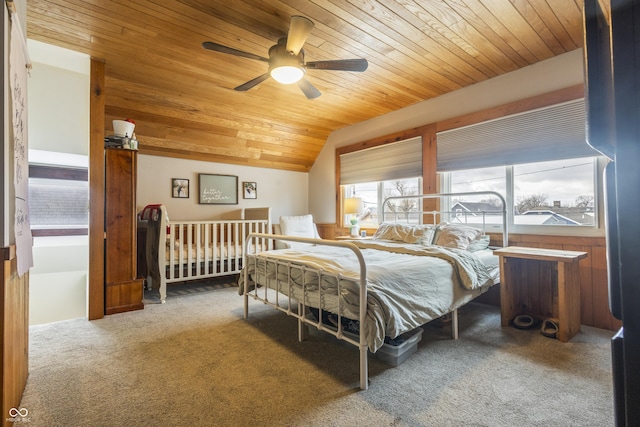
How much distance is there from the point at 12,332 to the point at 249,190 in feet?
12.0

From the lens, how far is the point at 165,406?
1487mm

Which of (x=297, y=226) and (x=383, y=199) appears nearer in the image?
(x=383, y=199)

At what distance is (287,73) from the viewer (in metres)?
2.34

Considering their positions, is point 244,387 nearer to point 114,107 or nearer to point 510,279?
point 510,279

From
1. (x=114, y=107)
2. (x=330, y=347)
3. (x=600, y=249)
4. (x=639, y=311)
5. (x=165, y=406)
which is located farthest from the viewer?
(x=114, y=107)

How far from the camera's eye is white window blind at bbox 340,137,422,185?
391 centimetres

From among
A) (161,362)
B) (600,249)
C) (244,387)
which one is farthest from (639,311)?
(600,249)

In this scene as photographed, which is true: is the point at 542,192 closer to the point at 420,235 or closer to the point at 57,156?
the point at 420,235

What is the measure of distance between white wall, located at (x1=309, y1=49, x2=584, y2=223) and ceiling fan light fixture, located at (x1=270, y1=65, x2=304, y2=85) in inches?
80.3

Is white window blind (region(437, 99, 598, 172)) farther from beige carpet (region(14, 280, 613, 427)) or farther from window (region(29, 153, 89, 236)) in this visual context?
window (region(29, 153, 89, 236))

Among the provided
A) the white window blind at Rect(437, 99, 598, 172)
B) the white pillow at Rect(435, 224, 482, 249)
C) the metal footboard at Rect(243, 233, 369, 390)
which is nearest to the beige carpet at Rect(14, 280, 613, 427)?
the metal footboard at Rect(243, 233, 369, 390)

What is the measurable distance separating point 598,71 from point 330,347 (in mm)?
2033

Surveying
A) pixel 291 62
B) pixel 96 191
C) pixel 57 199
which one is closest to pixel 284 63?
pixel 291 62

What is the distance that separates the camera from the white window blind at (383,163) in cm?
391
